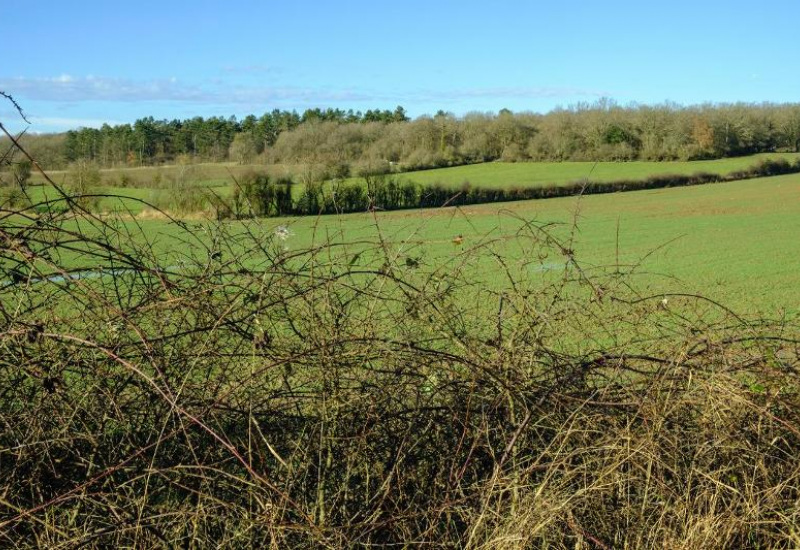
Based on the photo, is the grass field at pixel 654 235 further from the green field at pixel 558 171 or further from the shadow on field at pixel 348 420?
the green field at pixel 558 171

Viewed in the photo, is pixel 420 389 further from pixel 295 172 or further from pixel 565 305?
pixel 295 172

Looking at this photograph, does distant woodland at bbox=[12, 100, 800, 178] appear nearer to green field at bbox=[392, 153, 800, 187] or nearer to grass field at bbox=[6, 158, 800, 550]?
green field at bbox=[392, 153, 800, 187]

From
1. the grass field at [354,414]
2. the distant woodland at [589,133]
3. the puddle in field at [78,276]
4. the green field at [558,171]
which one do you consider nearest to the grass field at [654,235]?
the grass field at [354,414]

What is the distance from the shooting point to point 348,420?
270 cm

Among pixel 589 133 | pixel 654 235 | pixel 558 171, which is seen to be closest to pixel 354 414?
pixel 654 235

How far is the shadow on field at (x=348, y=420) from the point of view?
249 centimetres

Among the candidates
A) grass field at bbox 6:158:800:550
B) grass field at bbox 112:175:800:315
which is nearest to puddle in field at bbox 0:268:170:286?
grass field at bbox 6:158:800:550

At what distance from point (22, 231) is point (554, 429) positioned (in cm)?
184

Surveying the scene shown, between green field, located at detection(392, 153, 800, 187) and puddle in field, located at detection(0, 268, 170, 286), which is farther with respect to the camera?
green field, located at detection(392, 153, 800, 187)

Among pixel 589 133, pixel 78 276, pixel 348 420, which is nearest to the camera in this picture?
pixel 348 420

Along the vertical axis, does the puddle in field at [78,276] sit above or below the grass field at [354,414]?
above

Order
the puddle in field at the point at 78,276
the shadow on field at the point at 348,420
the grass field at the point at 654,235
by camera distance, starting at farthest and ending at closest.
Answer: the grass field at the point at 654,235, the puddle in field at the point at 78,276, the shadow on field at the point at 348,420

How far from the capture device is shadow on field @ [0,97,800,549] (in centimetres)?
249

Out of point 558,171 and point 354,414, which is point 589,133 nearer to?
point 558,171
